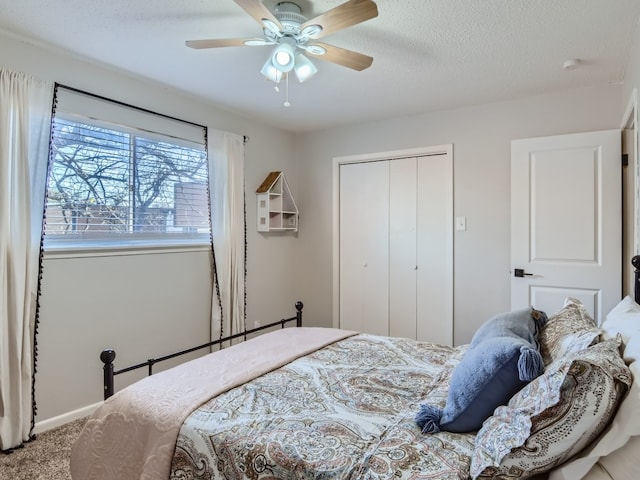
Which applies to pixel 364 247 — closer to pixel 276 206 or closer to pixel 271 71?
pixel 276 206

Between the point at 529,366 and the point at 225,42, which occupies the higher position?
the point at 225,42

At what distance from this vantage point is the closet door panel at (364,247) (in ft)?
13.2

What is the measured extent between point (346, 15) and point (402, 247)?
255cm

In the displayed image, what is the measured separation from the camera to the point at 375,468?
1.08m

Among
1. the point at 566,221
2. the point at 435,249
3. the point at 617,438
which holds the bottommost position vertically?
the point at 617,438

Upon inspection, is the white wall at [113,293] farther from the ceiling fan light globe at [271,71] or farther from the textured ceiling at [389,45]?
the ceiling fan light globe at [271,71]

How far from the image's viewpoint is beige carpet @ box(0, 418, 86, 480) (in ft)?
6.67

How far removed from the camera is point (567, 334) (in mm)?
1507

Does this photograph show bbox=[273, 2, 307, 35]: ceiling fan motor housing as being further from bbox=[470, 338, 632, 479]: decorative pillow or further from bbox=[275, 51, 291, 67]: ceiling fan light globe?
bbox=[470, 338, 632, 479]: decorative pillow

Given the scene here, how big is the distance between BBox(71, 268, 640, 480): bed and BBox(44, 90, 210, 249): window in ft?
4.72

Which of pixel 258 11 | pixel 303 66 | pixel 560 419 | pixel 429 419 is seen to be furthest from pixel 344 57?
pixel 560 419

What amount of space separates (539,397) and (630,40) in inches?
92.5

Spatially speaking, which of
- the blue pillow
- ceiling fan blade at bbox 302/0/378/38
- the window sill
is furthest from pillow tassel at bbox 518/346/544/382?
the window sill

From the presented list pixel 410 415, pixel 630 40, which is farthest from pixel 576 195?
pixel 410 415
